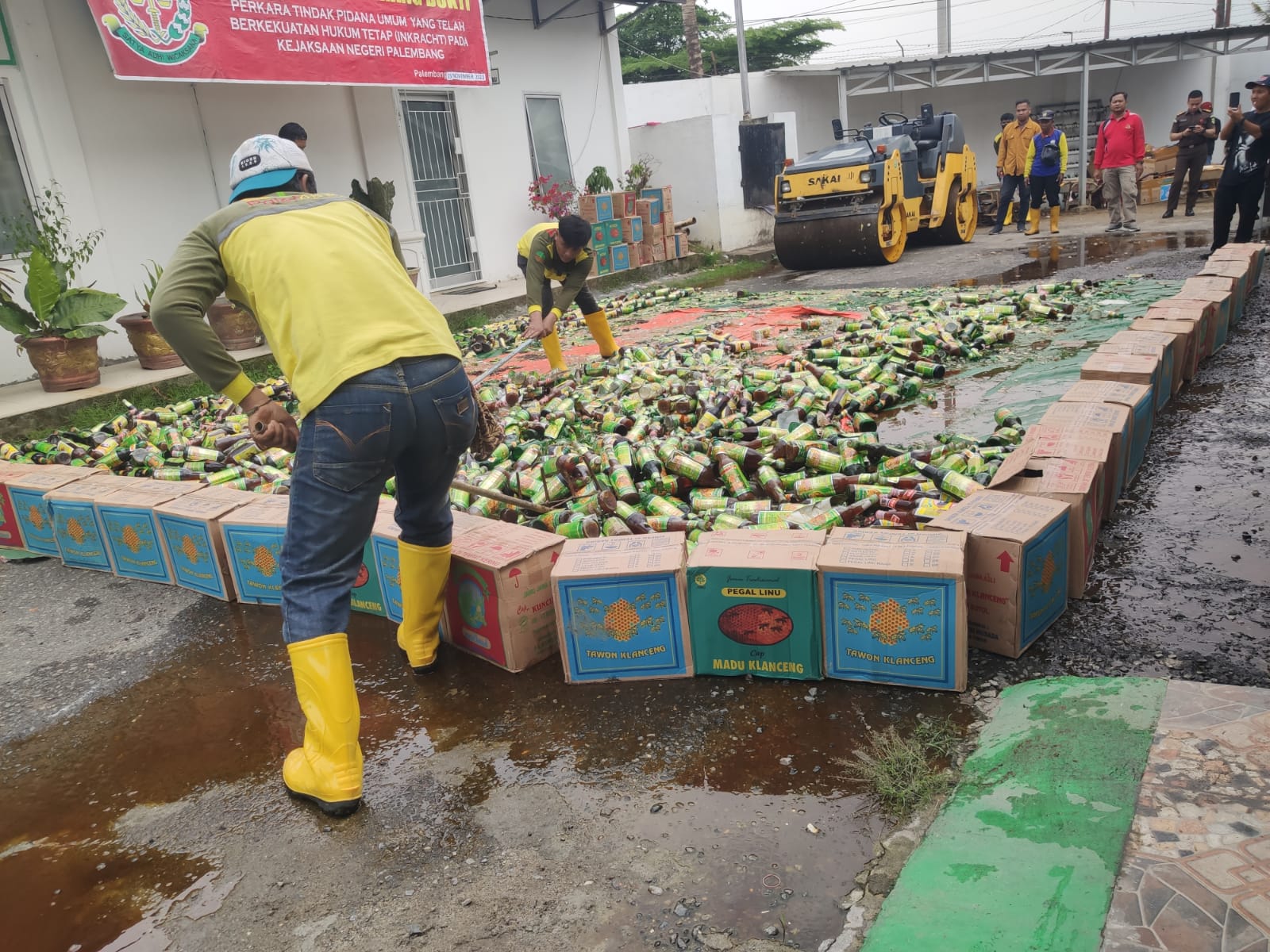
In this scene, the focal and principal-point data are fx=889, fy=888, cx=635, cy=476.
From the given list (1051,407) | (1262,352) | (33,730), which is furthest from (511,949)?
(1262,352)

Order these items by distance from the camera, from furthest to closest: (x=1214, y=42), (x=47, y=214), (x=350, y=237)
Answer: (x=1214, y=42) → (x=47, y=214) → (x=350, y=237)

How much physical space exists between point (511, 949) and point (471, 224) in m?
11.6

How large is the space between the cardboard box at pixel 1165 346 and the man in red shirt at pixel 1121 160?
27.7 feet

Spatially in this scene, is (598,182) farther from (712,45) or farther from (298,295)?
(712,45)

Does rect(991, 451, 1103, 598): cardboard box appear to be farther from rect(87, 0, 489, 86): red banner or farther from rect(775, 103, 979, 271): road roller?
rect(775, 103, 979, 271): road roller

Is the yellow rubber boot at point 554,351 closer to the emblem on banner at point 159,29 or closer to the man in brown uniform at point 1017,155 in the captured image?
the emblem on banner at point 159,29

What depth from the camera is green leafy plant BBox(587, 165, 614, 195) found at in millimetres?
13406

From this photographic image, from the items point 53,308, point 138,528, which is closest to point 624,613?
point 138,528

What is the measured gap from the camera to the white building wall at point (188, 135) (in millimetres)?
7938

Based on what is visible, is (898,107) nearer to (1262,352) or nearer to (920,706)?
(1262,352)

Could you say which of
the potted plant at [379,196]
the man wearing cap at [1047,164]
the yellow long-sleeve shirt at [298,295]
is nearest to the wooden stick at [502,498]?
the yellow long-sleeve shirt at [298,295]

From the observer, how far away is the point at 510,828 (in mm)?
2234

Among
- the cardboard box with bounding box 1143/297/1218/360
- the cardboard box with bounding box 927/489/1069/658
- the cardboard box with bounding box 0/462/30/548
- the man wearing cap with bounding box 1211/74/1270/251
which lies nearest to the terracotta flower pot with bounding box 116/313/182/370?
the cardboard box with bounding box 0/462/30/548

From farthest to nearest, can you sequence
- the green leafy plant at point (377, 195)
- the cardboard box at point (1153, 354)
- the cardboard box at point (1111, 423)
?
the green leafy plant at point (377, 195) < the cardboard box at point (1153, 354) < the cardboard box at point (1111, 423)
